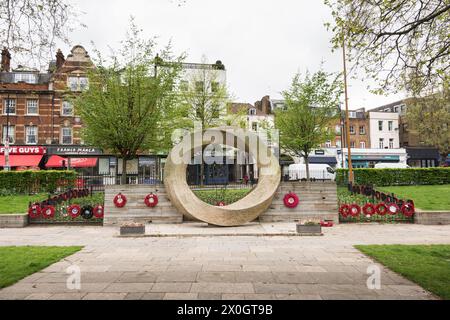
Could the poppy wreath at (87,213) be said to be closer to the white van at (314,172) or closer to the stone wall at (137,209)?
the stone wall at (137,209)

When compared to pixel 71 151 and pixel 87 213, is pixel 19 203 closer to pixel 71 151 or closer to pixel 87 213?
pixel 87 213

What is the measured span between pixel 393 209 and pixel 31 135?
3519 cm

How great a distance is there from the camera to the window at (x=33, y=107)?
33.5 m

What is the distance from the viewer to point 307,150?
84.9 feet

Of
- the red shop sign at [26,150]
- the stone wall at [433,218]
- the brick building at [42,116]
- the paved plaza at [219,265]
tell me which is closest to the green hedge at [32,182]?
the paved plaza at [219,265]

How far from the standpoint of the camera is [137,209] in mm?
12727

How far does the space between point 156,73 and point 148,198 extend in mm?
10575

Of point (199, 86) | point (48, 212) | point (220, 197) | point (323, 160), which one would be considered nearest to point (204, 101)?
point (199, 86)

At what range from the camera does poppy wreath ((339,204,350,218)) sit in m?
12.9

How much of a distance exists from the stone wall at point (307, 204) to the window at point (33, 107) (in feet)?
104

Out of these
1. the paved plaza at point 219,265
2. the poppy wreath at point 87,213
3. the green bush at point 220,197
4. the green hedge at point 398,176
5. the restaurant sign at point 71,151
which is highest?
the restaurant sign at point 71,151

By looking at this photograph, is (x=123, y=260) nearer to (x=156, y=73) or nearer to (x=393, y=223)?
(x=393, y=223)
